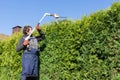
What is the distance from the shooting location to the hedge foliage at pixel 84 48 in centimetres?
998

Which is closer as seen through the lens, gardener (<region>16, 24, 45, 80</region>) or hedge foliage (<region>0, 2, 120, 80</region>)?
gardener (<region>16, 24, 45, 80</region>)

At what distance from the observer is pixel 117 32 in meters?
9.91

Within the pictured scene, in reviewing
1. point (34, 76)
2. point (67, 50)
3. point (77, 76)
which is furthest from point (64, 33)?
point (34, 76)

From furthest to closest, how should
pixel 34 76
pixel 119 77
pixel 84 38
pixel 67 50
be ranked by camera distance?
1. pixel 67 50
2. pixel 84 38
3. pixel 119 77
4. pixel 34 76

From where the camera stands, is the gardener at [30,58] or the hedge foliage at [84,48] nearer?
the gardener at [30,58]

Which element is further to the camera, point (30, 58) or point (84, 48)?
point (84, 48)

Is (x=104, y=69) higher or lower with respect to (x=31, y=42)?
lower

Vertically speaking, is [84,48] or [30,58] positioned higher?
[84,48]

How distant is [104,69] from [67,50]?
185cm

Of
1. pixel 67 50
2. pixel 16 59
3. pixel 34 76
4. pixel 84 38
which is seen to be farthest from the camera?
pixel 16 59

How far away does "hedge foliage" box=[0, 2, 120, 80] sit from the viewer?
998 cm

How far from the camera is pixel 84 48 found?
10.7 metres

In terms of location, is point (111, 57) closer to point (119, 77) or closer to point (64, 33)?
point (119, 77)

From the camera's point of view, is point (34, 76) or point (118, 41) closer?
point (34, 76)
